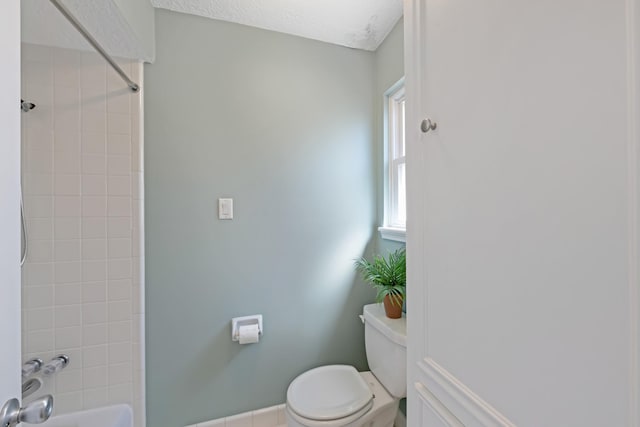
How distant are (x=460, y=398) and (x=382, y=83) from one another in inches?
64.9

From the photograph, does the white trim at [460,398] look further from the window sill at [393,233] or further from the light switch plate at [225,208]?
the light switch plate at [225,208]

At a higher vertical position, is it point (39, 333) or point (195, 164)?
point (195, 164)

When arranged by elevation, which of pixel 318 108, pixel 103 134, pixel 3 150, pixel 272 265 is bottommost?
pixel 272 265

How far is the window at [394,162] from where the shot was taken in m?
1.59

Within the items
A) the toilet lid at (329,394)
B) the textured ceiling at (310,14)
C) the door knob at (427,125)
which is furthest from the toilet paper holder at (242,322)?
the textured ceiling at (310,14)

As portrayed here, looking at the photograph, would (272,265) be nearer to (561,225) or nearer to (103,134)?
(103,134)

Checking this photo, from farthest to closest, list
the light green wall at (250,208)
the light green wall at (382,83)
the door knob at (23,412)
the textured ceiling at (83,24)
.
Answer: the light green wall at (382,83)
the light green wall at (250,208)
the textured ceiling at (83,24)
the door knob at (23,412)

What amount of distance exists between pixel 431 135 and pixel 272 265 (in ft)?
3.77

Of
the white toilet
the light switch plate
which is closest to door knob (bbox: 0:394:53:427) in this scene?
the white toilet

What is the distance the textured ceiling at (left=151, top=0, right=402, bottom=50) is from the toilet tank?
5.36ft

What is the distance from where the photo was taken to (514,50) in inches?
18.1

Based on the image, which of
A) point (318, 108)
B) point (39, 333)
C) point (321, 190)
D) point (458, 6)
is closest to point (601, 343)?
point (458, 6)

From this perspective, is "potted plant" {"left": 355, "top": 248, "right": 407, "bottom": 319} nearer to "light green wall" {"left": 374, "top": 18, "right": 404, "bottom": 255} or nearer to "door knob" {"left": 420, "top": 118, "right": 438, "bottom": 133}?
"light green wall" {"left": 374, "top": 18, "right": 404, "bottom": 255}

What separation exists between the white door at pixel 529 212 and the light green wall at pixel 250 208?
95 cm
